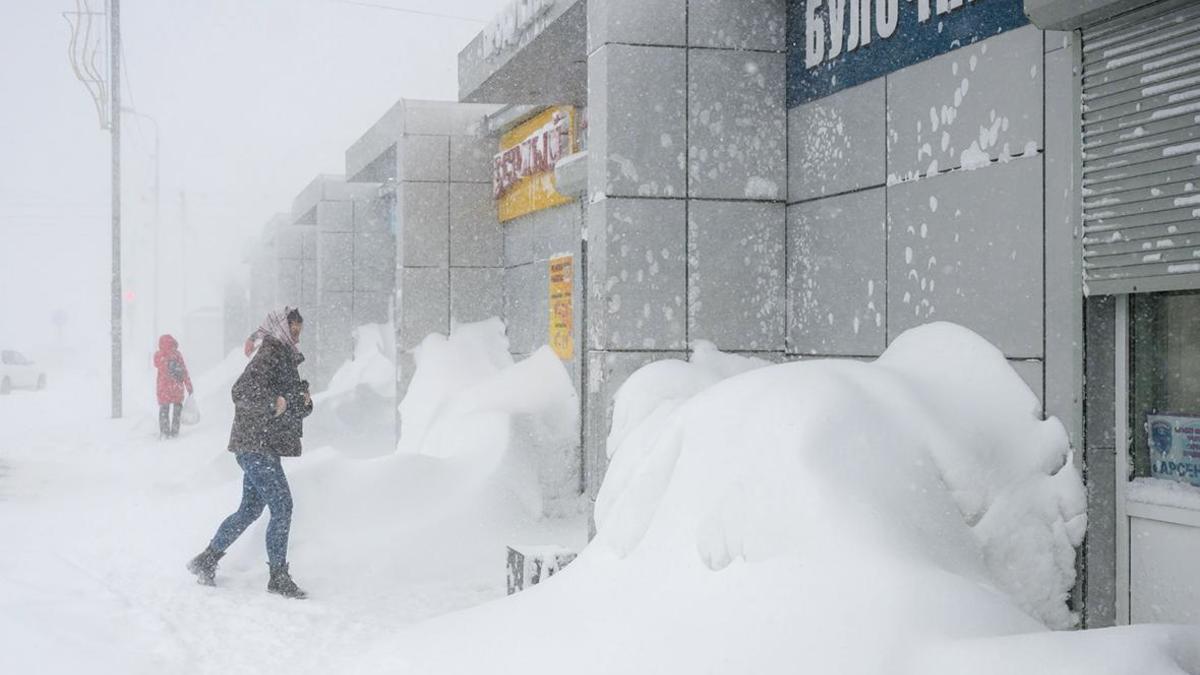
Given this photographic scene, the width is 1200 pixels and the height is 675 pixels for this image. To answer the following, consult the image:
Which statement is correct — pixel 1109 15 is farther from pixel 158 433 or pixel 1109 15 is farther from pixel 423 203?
pixel 158 433

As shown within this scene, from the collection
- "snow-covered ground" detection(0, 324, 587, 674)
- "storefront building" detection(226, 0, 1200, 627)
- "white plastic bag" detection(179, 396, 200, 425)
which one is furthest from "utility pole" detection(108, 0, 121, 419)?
"storefront building" detection(226, 0, 1200, 627)

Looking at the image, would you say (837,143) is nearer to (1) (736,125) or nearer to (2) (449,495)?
(1) (736,125)

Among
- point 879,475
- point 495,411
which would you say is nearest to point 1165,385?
point 879,475

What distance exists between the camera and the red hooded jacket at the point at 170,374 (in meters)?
17.3

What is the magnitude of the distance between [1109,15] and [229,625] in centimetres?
528

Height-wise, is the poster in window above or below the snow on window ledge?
above

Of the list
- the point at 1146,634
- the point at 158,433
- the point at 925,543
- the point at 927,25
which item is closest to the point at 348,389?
the point at 158,433

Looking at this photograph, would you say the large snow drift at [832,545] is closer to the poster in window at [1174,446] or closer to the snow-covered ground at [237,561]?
the poster in window at [1174,446]

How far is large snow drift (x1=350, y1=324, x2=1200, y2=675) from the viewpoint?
12.8ft

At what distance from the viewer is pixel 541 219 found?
40.0ft

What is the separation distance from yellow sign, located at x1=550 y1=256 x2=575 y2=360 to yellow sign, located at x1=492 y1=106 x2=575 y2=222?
0.63 metres

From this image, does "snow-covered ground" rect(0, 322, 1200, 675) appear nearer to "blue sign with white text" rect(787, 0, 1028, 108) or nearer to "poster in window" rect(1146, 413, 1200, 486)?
"poster in window" rect(1146, 413, 1200, 486)

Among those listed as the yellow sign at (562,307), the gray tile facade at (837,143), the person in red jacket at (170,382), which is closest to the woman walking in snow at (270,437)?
the gray tile facade at (837,143)

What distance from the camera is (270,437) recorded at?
23.6 feet
